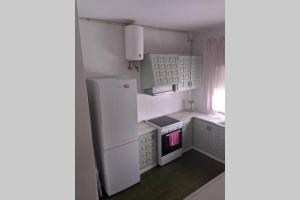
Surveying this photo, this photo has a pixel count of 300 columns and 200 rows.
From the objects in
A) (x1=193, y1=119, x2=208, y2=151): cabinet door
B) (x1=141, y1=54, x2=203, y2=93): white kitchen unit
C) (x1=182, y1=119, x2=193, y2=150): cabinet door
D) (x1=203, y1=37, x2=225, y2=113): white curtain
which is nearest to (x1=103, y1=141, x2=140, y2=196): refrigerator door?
(x1=141, y1=54, x2=203, y2=93): white kitchen unit

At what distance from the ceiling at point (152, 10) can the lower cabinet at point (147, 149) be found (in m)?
1.74

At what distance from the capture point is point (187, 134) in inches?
132

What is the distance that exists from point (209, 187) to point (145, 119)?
2489mm

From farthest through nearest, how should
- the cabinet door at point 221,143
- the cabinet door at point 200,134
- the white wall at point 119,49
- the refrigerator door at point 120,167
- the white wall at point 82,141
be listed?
the cabinet door at point 200,134, the cabinet door at point 221,143, the white wall at point 119,49, the refrigerator door at point 120,167, the white wall at point 82,141

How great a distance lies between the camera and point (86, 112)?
56cm

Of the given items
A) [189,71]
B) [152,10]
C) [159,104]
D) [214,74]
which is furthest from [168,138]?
[152,10]

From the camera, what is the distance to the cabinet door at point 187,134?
10.7 ft

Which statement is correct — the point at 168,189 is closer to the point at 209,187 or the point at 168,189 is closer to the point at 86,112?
the point at 209,187

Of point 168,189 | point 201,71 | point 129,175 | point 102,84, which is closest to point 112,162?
point 129,175

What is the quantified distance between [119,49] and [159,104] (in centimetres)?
132

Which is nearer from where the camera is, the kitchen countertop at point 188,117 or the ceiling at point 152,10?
the ceiling at point 152,10

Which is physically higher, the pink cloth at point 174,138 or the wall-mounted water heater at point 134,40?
the wall-mounted water heater at point 134,40

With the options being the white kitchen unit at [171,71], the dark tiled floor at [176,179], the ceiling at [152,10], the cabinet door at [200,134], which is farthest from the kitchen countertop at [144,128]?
the ceiling at [152,10]

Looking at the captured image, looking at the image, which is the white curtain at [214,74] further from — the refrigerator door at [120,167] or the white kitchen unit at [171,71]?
the refrigerator door at [120,167]
